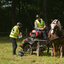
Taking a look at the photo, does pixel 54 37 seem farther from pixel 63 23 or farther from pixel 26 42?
pixel 63 23

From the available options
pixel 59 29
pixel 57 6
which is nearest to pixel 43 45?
pixel 59 29

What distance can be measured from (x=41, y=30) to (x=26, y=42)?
3.92ft

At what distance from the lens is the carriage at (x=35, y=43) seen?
933cm

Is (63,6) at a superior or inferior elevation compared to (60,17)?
superior

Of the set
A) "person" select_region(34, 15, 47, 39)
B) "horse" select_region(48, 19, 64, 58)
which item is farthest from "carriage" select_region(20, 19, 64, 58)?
"person" select_region(34, 15, 47, 39)

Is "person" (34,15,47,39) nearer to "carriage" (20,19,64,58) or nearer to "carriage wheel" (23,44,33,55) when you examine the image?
"carriage" (20,19,64,58)

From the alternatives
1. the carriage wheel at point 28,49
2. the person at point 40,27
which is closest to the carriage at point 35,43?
the carriage wheel at point 28,49

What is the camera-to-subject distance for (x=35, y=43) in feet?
31.7

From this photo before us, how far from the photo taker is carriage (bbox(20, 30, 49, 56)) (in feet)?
30.6

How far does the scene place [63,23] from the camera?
104ft

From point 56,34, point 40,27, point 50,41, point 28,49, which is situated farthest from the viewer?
point 28,49

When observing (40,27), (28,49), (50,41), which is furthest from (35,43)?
(50,41)

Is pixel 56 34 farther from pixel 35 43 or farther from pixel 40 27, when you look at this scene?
pixel 35 43

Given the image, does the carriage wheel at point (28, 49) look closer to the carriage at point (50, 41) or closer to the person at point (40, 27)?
the carriage at point (50, 41)
